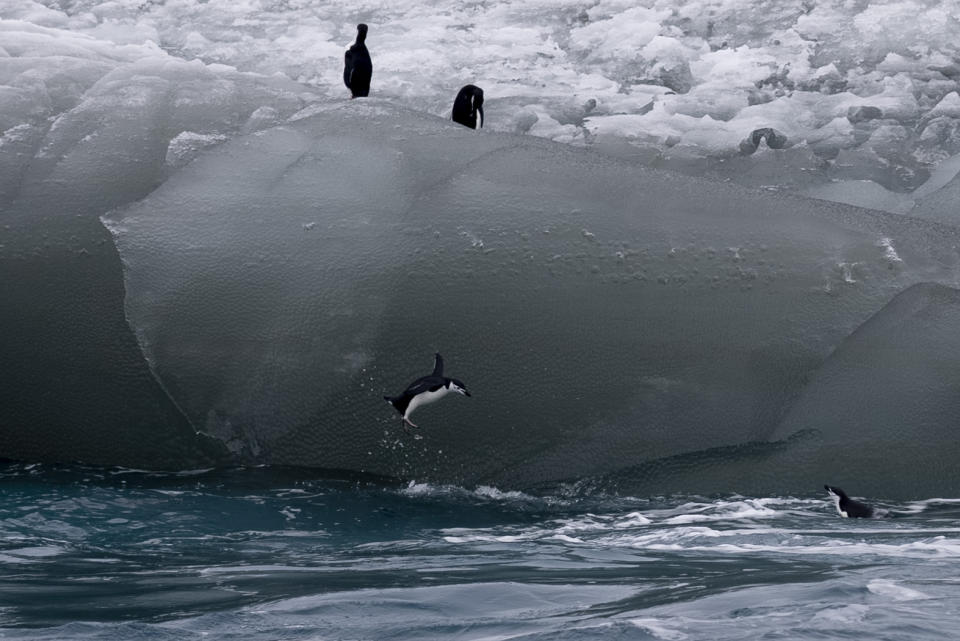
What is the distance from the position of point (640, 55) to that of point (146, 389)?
20.3 ft

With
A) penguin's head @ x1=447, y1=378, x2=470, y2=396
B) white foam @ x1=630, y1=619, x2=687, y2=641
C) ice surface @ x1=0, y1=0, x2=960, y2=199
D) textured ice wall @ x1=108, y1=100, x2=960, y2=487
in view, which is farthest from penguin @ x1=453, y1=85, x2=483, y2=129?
white foam @ x1=630, y1=619, x2=687, y2=641

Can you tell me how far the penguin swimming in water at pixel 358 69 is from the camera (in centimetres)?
1041

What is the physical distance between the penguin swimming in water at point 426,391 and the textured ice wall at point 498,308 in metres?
0.23

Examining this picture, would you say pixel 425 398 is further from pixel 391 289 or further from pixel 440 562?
pixel 440 562

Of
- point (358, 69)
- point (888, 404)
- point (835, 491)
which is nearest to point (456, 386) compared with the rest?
point (835, 491)

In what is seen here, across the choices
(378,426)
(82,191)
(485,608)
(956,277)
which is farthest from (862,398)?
(82,191)

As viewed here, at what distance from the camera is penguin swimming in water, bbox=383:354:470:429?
23.1 feet

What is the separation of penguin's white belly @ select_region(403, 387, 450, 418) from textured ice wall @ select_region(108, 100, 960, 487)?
0.23 m

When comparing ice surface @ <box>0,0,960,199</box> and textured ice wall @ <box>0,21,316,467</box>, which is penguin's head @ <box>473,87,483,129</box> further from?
textured ice wall @ <box>0,21,316,467</box>

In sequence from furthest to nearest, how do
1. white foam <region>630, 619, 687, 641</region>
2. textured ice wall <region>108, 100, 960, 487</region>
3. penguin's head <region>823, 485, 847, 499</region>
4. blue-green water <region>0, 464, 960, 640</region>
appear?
1. textured ice wall <region>108, 100, 960, 487</region>
2. penguin's head <region>823, 485, 847, 499</region>
3. blue-green water <region>0, 464, 960, 640</region>
4. white foam <region>630, 619, 687, 641</region>

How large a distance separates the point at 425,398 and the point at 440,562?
1681mm

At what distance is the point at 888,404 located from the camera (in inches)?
290

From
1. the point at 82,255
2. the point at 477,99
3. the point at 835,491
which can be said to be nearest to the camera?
the point at 835,491

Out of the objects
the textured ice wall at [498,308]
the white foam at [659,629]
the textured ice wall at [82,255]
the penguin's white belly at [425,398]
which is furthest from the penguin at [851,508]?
→ the textured ice wall at [82,255]
